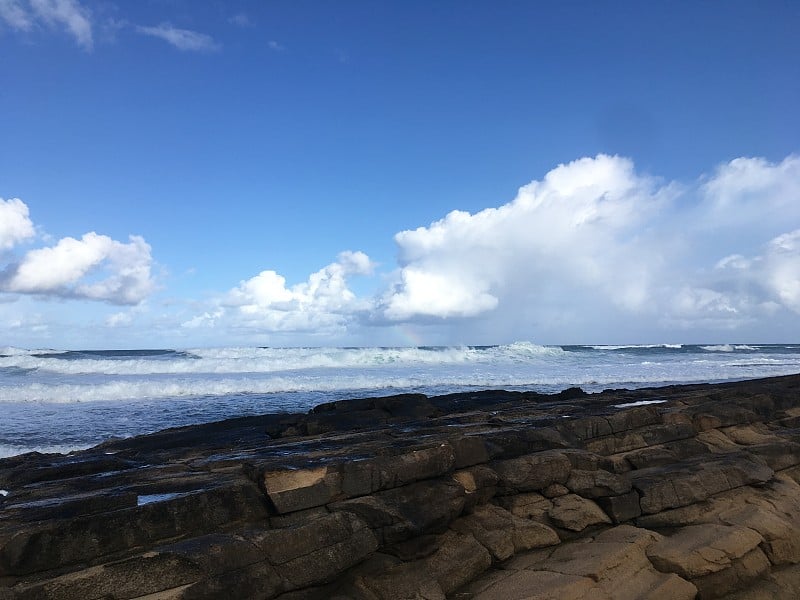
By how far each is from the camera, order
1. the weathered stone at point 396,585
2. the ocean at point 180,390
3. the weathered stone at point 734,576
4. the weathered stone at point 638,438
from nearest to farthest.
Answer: the weathered stone at point 396,585 → the weathered stone at point 734,576 → the weathered stone at point 638,438 → the ocean at point 180,390

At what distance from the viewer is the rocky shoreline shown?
5.08m

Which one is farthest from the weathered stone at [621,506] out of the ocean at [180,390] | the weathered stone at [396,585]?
the ocean at [180,390]

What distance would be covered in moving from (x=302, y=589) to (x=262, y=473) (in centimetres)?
152

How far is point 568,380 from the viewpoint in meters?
32.8

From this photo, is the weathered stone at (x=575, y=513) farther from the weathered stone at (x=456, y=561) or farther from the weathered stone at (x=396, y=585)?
the weathered stone at (x=396, y=585)

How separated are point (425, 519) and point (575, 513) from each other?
2.16 metres

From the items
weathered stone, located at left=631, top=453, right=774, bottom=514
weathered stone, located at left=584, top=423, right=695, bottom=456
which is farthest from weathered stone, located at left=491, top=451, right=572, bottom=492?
weathered stone, located at left=584, top=423, right=695, bottom=456

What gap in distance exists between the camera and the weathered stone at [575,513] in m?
7.20

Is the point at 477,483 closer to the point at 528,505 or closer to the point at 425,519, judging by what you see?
the point at 528,505

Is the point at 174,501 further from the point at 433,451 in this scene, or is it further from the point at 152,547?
the point at 433,451

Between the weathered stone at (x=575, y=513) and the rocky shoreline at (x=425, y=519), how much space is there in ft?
0.06

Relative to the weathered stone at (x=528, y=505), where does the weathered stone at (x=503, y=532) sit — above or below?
below

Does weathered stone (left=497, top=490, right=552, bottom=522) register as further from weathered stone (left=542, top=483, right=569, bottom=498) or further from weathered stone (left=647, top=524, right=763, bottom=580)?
weathered stone (left=647, top=524, right=763, bottom=580)

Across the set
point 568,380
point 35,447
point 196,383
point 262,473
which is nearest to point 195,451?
point 262,473
